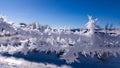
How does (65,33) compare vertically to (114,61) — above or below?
above

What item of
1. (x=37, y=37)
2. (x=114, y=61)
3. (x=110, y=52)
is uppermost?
(x=37, y=37)

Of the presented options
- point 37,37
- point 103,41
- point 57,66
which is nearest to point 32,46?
point 37,37

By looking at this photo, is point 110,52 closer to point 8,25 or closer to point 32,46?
point 32,46

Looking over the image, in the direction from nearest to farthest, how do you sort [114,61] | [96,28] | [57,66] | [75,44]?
[75,44] < [96,28] < [57,66] < [114,61]

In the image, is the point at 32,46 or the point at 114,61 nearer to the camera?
the point at 32,46

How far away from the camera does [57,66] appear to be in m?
20.4

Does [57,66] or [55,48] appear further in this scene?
[57,66]

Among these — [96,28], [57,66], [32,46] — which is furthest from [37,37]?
[57,66]

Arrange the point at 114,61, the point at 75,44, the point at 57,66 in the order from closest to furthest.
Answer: the point at 75,44 < the point at 57,66 < the point at 114,61

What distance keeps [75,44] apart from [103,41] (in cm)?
21

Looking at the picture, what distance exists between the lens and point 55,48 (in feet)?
4.95

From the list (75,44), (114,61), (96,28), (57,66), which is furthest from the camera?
(114,61)

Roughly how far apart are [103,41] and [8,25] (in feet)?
1.99

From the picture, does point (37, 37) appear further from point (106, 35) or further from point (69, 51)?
point (106, 35)
